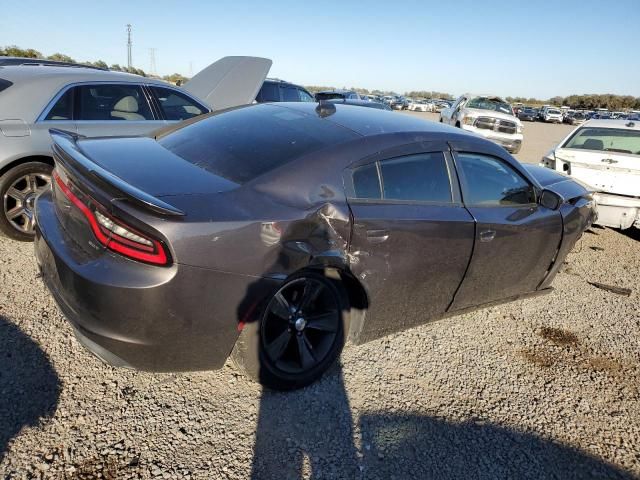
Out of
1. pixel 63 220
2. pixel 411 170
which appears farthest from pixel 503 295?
pixel 63 220

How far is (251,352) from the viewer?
2396 mm

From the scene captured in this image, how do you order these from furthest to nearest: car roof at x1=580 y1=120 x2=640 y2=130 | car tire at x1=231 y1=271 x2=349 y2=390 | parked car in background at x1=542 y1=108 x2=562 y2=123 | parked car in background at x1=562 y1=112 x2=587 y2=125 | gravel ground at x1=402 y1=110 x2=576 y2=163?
parked car in background at x1=562 y1=112 x2=587 y2=125 < parked car in background at x1=542 y1=108 x2=562 y2=123 < gravel ground at x1=402 y1=110 x2=576 y2=163 < car roof at x1=580 y1=120 x2=640 y2=130 < car tire at x1=231 y1=271 x2=349 y2=390

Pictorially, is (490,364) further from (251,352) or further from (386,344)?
(251,352)

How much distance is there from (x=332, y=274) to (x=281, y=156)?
2.39ft

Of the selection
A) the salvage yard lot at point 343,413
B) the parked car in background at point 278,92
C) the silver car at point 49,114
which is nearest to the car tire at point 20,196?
the silver car at point 49,114

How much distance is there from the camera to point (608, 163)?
5871 mm

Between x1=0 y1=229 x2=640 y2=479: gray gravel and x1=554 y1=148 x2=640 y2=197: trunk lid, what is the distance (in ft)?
9.65

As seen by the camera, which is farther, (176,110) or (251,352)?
(176,110)

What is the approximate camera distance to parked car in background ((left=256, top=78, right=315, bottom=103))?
961 cm

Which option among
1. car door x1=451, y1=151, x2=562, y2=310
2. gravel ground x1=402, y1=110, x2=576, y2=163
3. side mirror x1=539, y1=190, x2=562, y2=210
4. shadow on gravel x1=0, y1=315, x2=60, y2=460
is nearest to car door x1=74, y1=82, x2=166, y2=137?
shadow on gravel x1=0, y1=315, x2=60, y2=460

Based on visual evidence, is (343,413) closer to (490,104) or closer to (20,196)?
(20,196)

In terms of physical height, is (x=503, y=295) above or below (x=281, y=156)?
below

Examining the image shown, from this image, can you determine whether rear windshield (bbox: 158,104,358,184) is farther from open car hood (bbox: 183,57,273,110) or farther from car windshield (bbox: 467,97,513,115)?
car windshield (bbox: 467,97,513,115)

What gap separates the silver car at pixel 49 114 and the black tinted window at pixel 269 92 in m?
4.30
